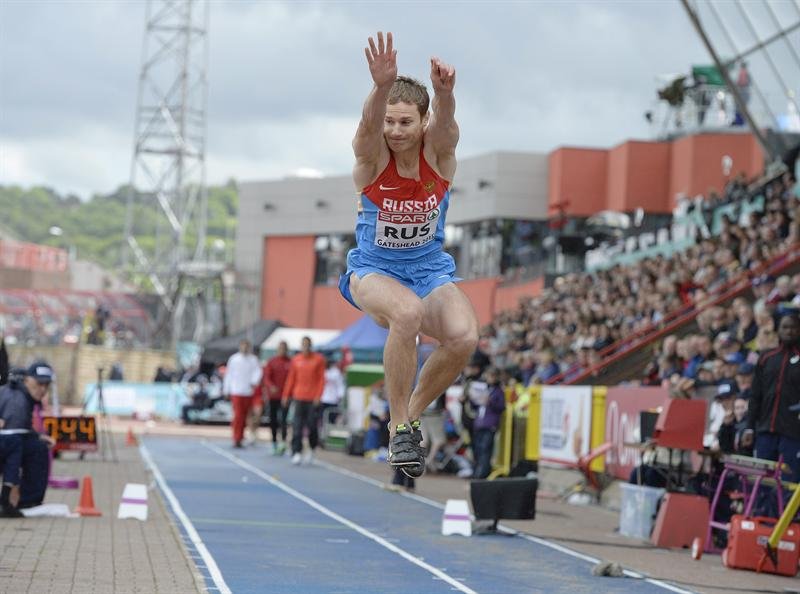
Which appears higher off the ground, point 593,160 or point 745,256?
point 593,160

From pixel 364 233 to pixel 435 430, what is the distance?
14.4 m

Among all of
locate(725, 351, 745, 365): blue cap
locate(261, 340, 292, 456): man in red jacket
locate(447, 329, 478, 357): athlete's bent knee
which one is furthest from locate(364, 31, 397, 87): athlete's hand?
locate(261, 340, 292, 456): man in red jacket

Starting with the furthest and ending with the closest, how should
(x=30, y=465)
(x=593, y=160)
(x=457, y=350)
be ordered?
(x=593, y=160)
(x=30, y=465)
(x=457, y=350)

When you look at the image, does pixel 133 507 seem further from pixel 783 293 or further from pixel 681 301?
pixel 681 301

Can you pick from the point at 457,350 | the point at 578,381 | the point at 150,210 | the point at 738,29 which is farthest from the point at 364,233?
the point at 150,210

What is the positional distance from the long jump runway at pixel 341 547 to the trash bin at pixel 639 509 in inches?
56.8

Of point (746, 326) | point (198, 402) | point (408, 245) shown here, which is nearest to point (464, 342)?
point (408, 245)

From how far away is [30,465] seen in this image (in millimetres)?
13820

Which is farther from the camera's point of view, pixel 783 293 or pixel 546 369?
pixel 546 369

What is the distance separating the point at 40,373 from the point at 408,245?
682 centimetres

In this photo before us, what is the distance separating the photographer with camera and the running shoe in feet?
21.6

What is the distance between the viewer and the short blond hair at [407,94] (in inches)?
320

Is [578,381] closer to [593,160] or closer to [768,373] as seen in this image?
[768,373]

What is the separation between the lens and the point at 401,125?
808cm
